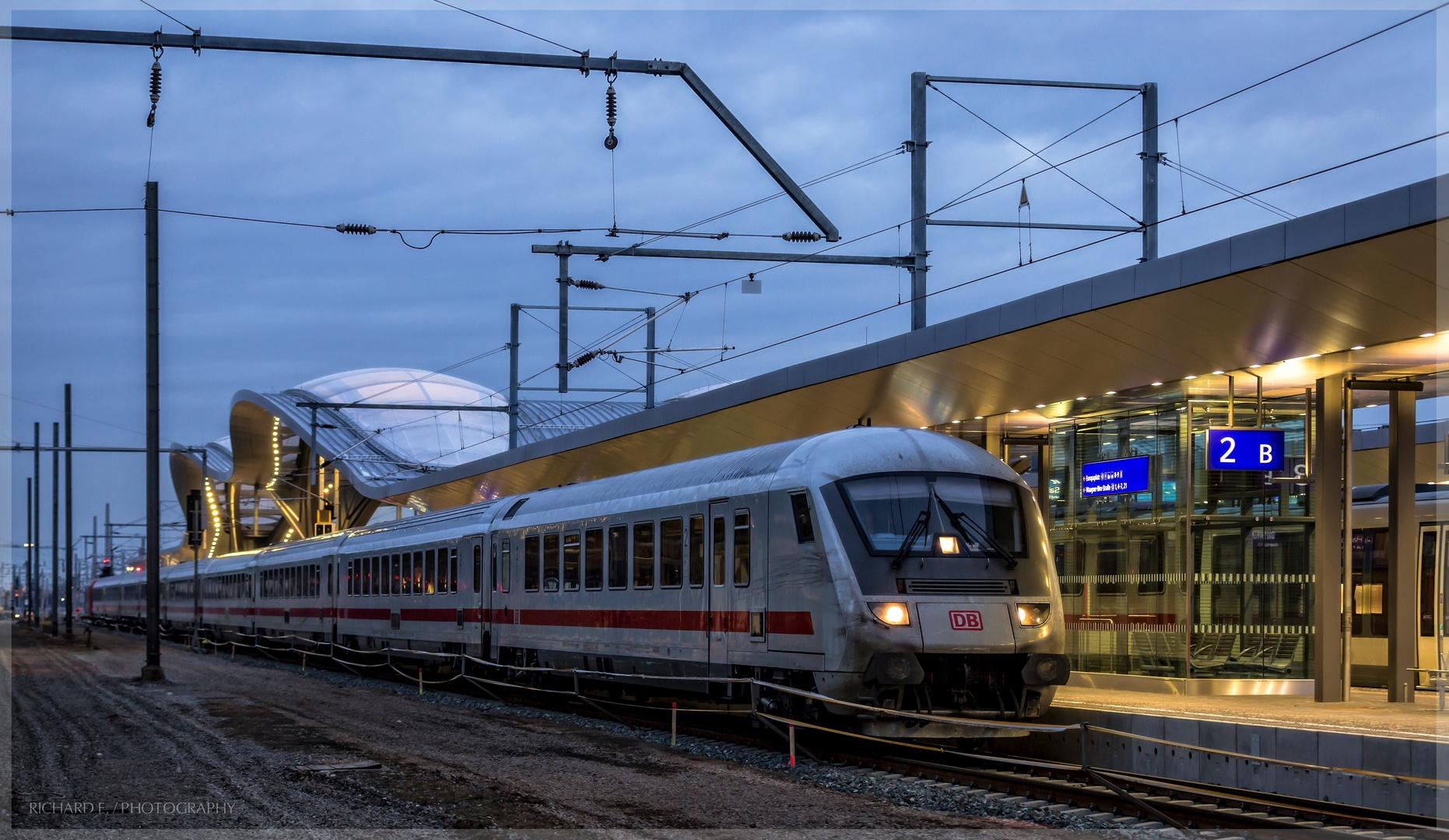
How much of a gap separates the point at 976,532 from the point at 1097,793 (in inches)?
137

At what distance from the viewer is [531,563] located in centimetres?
2230

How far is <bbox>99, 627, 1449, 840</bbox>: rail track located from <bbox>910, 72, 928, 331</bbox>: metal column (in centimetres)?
679

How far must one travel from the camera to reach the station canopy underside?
531 inches

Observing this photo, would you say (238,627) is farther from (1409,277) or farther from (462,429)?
(1409,277)

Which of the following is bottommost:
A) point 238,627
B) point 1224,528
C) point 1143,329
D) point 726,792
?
point 238,627

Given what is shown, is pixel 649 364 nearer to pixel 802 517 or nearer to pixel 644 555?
pixel 644 555

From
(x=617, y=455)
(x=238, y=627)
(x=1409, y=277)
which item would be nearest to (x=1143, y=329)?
(x=1409, y=277)

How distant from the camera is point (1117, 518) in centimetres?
2117

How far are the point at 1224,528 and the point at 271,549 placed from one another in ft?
102

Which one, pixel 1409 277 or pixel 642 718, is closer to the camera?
pixel 1409 277

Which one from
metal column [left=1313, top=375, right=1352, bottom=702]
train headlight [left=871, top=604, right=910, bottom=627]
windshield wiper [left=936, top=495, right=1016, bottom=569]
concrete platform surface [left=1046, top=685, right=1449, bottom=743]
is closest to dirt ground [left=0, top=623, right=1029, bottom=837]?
train headlight [left=871, top=604, right=910, bottom=627]

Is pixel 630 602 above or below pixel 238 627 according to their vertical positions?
above

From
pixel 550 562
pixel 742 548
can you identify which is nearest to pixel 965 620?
pixel 742 548

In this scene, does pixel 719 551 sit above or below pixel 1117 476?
below
